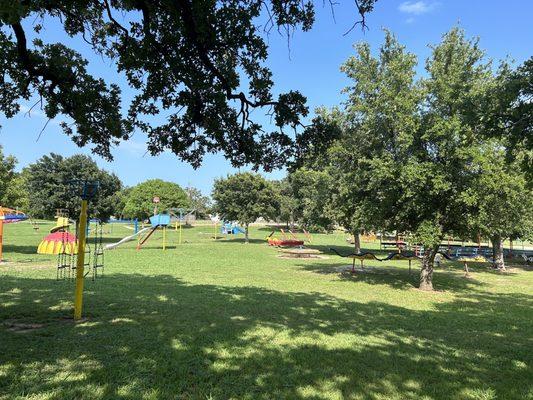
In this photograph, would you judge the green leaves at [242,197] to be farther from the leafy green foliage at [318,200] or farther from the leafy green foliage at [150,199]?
the leafy green foliage at [150,199]

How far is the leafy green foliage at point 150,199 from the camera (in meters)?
80.6

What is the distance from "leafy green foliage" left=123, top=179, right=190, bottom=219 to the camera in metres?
80.6

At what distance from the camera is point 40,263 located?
18.9 metres

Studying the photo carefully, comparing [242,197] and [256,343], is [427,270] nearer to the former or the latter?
[256,343]

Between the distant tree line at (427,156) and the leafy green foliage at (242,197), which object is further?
the leafy green foliage at (242,197)

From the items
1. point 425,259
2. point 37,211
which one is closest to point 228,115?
point 425,259

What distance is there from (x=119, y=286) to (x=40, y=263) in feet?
27.4

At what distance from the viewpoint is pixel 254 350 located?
20.9 feet

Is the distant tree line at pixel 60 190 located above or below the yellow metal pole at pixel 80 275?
above

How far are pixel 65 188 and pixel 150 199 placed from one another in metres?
46.7

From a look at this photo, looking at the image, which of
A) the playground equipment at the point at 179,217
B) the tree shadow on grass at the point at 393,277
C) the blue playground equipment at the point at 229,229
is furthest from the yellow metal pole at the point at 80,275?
the blue playground equipment at the point at 229,229

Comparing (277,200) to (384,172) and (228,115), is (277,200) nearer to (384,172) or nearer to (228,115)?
(384,172)

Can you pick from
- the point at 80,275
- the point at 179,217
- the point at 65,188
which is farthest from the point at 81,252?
the point at 179,217

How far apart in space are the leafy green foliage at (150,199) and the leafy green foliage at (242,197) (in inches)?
1583
